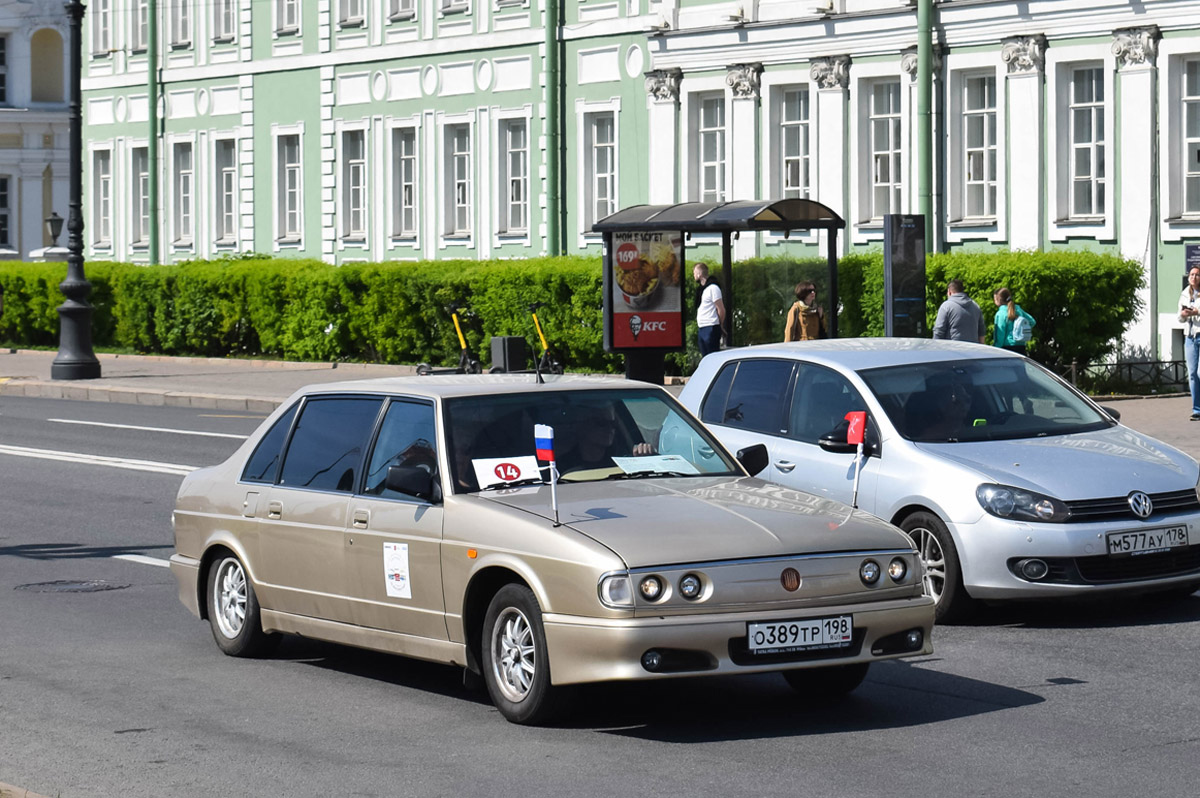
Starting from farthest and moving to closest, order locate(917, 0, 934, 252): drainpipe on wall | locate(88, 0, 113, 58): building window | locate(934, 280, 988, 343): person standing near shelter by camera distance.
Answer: locate(88, 0, 113, 58): building window
locate(917, 0, 934, 252): drainpipe on wall
locate(934, 280, 988, 343): person standing near shelter

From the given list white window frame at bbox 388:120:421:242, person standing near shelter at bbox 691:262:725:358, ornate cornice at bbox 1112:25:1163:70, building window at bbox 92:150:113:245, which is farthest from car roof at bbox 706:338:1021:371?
building window at bbox 92:150:113:245

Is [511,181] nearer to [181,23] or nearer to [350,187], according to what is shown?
[350,187]

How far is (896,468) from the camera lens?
11.1 meters

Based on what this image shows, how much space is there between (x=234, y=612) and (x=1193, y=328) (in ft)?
51.2

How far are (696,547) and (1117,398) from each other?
1977 cm

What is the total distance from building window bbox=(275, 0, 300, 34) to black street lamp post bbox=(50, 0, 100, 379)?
11.2m

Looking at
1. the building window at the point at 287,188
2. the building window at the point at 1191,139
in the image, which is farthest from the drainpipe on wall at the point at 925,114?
the building window at the point at 287,188

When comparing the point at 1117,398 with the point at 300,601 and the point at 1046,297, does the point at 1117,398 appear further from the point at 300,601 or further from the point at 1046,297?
the point at 300,601

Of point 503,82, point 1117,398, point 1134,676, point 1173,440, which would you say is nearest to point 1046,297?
point 1117,398

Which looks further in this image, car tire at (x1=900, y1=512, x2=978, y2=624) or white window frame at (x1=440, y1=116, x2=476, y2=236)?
white window frame at (x1=440, y1=116, x2=476, y2=236)

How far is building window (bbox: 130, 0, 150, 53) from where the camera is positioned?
5012cm

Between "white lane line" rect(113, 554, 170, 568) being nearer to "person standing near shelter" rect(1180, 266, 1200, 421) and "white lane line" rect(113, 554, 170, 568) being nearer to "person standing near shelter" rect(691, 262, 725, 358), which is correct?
"person standing near shelter" rect(1180, 266, 1200, 421)

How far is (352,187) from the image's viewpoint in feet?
146

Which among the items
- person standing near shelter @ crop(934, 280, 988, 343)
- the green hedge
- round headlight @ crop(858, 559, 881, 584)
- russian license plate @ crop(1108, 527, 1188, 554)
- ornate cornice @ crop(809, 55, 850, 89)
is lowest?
russian license plate @ crop(1108, 527, 1188, 554)
